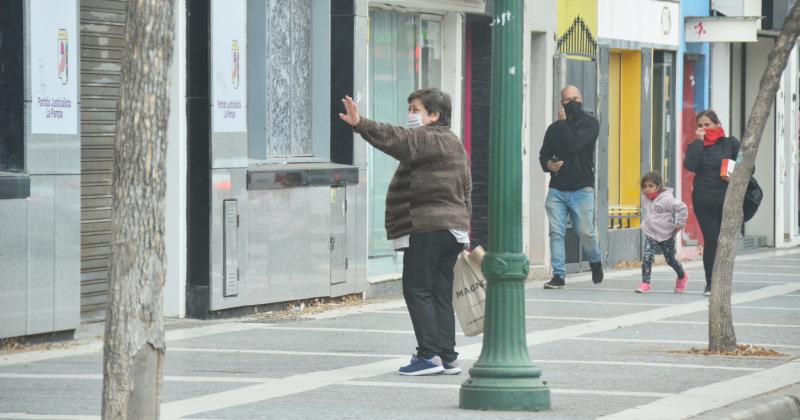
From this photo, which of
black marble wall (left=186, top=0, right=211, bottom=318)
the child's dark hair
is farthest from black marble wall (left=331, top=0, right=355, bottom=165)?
the child's dark hair

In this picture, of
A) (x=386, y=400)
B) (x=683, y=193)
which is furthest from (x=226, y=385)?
(x=683, y=193)

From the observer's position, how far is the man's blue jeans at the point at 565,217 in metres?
19.1

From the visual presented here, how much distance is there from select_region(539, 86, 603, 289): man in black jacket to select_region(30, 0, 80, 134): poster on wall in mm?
6892

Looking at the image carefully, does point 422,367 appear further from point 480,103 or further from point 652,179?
point 480,103

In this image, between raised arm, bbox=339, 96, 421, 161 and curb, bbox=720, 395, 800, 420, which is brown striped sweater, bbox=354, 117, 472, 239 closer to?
raised arm, bbox=339, 96, 421, 161

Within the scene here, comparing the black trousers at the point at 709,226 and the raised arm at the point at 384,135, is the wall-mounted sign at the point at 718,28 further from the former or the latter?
the raised arm at the point at 384,135

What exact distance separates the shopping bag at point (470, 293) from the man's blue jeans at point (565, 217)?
744 cm

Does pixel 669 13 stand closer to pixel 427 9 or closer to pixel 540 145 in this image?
pixel 540 145

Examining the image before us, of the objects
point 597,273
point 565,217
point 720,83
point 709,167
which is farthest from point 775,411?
point 720,83

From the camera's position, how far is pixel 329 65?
1717cm

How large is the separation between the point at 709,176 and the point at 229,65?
5524 mm

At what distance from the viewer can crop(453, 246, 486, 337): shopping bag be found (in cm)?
1162

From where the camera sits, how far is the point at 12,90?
42.1 ft

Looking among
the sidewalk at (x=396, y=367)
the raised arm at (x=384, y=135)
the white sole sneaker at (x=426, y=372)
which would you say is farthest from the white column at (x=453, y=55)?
the raised arm at (x=384, y=135)
